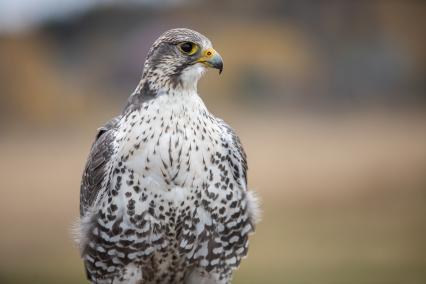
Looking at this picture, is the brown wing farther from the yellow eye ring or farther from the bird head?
the yellow eye ring

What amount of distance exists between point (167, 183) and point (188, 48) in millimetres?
608

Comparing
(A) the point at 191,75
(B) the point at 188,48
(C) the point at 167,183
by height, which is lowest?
(C) the point at 167,183

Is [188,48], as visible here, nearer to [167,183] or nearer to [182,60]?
[182,60]

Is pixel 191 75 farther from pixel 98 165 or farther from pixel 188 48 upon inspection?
pixel 98 165

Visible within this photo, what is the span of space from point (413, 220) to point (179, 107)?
5061 millimetres

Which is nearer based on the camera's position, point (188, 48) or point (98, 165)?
point (188, 48)

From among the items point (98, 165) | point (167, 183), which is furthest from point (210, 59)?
point (98, 165)

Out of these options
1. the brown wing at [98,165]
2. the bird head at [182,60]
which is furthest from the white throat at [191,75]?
the brown wing at [98,165]

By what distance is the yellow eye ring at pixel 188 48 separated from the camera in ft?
9.68

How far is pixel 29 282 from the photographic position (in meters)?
5.32

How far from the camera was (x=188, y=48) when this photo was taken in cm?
295

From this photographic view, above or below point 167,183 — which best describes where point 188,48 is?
above

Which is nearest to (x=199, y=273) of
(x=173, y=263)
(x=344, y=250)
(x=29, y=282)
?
(x=173, y=263)

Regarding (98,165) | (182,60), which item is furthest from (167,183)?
(182,60)
